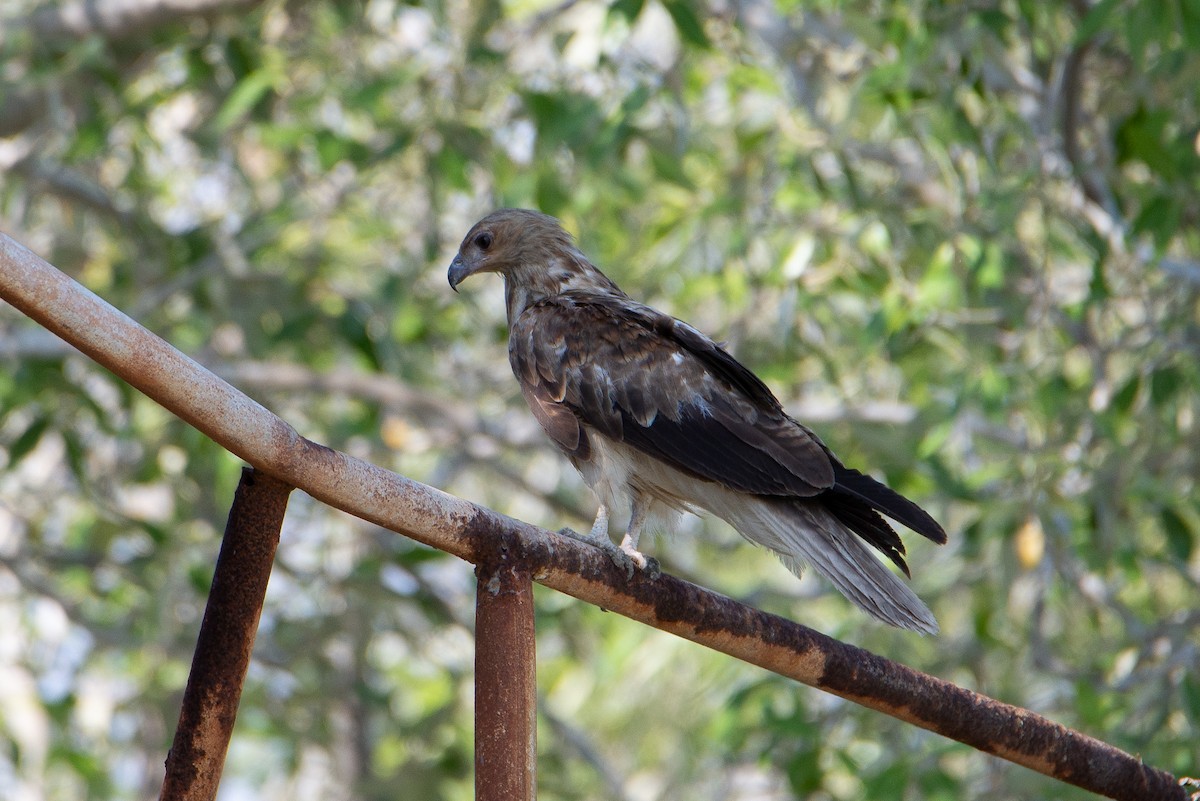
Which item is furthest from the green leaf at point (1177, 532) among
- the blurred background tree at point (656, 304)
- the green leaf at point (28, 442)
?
the green leaf at point (28, 442)

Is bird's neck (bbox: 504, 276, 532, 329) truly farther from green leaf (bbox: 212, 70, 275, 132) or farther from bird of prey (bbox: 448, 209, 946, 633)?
green leaf (bbox: 212, 70, 275, 132)

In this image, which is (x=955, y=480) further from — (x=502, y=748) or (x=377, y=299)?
(x=502, y=748)

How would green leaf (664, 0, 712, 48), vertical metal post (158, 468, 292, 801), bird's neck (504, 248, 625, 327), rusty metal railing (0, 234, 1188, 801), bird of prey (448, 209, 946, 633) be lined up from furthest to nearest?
green leaf (664, 0, 712, 48), bird's neck (504, 248, 625, 327), bird of prey (448, 209, 946, 633), vertical metal post (158, 468, 292, 801), rusty metal railing (0, 234, 1188, 801)

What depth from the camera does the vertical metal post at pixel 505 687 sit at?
2088 millimetres

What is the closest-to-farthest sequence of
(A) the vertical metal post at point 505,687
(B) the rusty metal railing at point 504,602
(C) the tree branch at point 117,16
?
(B) the rusty metal railing at point 504,602, (A) the vertical metal post at point 505,687, (C) the tree branch at point 117,16

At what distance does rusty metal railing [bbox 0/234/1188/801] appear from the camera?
5.95 feet

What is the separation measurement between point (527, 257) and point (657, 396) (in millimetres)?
1075

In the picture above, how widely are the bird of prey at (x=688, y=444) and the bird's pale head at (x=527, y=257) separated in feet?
0.67

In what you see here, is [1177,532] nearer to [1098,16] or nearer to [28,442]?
[1098,16]

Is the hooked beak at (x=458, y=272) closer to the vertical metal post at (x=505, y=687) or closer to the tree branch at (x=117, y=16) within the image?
the tree branch at (x=117, y=16)

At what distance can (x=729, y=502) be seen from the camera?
12.3 ft

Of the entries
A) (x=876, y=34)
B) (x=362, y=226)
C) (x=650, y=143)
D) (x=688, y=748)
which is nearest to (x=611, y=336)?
(x=876, y=34)

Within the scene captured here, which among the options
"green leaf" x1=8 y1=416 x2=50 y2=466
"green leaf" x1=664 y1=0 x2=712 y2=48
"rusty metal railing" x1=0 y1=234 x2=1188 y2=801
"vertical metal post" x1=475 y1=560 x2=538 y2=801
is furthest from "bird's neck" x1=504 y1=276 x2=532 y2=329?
"vertical metal post" x1=475 y1=560 x2=538 y2=801

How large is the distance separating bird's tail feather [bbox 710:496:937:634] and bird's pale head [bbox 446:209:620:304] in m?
1.17
